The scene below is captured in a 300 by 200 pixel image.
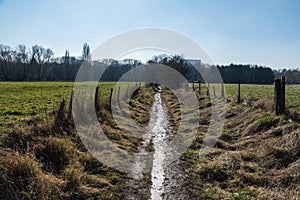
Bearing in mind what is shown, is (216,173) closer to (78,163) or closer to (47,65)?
(78,163)

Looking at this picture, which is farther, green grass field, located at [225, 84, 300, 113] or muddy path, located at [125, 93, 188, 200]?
green grass field, located at [225, 84, 300, 113]

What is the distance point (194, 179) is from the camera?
607 centimetres

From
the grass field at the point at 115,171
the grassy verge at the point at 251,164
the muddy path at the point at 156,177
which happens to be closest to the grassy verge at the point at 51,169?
the grass field at the point at 115,171

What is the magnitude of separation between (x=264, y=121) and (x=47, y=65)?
290 feet

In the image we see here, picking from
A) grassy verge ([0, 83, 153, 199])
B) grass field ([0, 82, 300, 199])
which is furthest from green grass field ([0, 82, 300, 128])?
grass field ([0, 82, 300, 199])

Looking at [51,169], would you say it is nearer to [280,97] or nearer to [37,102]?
[280,97]

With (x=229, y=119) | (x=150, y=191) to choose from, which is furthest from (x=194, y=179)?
(x=229, y=119)

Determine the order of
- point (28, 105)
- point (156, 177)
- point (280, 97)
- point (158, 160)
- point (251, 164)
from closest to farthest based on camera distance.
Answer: point (156, 177) < point (251, 164) < point (158, 160) < point (280, 97) < point (28, 105)

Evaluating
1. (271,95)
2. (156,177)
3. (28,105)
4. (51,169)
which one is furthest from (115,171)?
(271,95)

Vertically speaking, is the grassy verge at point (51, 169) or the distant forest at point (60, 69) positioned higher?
the distant forest at point (60, 69)

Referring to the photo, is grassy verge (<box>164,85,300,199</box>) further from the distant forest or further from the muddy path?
the distant forest

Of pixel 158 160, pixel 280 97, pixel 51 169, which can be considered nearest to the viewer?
pixel 51 169

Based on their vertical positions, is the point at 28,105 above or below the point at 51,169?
above

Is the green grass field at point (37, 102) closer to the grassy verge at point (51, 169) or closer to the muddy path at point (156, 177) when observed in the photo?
the grassy verge at point (51, 169)
